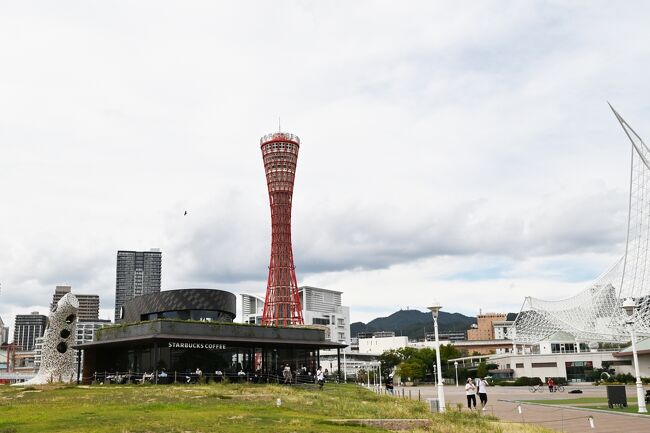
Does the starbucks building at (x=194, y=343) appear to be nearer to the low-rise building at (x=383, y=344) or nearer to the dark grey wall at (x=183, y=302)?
the dark grey wall at (x=183, y=302)

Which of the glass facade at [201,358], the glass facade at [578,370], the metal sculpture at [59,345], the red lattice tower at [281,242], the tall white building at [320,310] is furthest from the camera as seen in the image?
the tall white building at [320,310]

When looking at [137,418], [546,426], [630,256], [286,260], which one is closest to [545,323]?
[630,256]

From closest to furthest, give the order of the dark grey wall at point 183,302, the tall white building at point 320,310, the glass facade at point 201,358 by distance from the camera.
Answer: the glass facade at point 201,358 → the dark grey wall at point 183,302 → the tall white building at point 320,310

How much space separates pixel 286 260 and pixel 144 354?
3888cm

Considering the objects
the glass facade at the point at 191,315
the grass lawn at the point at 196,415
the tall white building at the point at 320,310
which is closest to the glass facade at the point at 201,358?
the glass facade at the point at 191,315

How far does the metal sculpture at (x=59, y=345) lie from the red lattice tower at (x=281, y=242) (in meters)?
32.2

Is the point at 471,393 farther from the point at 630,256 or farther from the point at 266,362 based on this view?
the point at 630,256

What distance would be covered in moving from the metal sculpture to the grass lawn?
2697 centimetres

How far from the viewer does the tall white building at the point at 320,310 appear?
160875 millimetres

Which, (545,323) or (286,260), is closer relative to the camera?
(286,260)

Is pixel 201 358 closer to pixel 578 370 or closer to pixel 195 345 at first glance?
pixel 195 345

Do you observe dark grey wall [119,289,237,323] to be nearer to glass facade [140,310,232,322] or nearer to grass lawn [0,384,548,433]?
glass facade [140,310,232,322]

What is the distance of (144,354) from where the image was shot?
4794 centimetres

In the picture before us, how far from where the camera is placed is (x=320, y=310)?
173 meters
